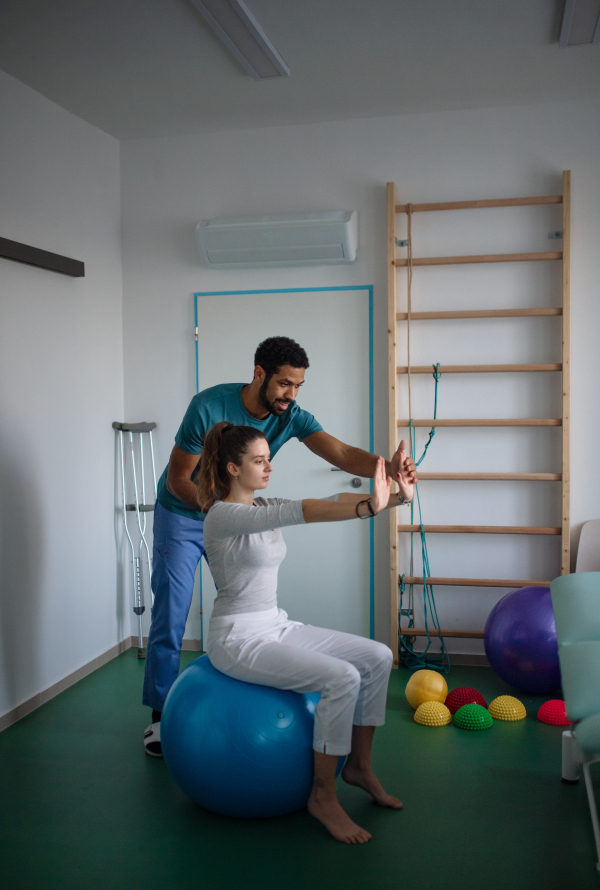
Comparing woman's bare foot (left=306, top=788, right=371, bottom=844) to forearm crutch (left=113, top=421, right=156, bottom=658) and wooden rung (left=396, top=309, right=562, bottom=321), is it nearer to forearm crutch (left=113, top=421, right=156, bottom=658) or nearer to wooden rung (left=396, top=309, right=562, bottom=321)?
forearm crutch (left=113, top=421, right=156, bottom=658)

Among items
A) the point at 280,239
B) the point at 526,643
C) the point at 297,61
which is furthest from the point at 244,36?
the point at 526,643

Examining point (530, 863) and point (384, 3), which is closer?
point (530, 863)

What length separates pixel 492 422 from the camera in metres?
3.68

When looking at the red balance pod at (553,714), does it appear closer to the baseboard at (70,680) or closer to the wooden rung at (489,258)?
the baseboard at (70,680)

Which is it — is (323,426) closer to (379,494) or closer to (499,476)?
(499,476)

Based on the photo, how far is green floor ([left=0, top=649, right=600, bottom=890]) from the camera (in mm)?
2014

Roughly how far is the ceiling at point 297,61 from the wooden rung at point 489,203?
1.71 feet

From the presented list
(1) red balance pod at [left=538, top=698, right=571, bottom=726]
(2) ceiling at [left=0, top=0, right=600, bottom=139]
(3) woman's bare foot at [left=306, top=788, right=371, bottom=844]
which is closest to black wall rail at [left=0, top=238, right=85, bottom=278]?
(2) ceiling at [left=0, top=0, right=600, bottom=139]

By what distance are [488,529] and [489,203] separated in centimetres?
168

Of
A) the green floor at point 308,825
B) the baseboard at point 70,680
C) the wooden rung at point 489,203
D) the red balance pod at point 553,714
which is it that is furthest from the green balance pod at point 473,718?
the wooden rung at point 489,203

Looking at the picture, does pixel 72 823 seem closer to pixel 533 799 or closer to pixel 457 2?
pixel 533 799

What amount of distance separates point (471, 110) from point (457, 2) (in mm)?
1089

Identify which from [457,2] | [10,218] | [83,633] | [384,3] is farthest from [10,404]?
[457,2]

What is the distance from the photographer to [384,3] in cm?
273
